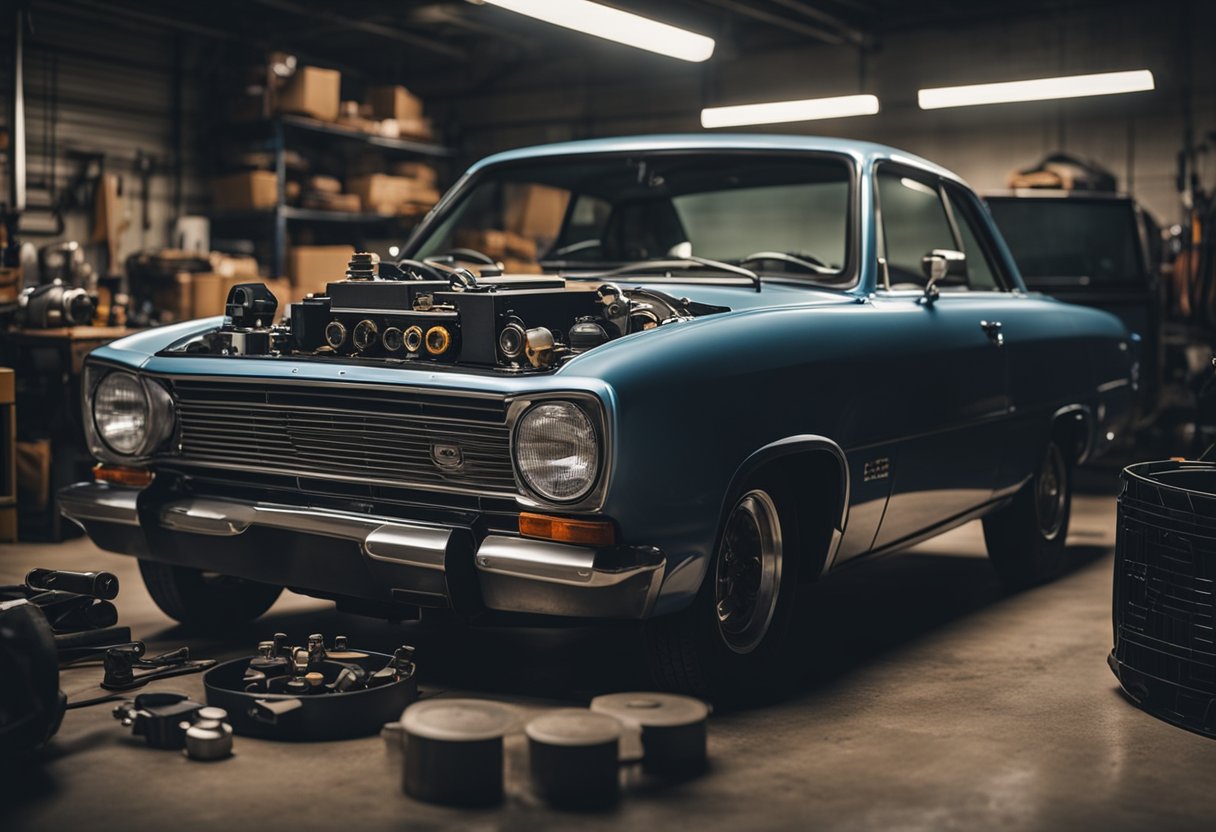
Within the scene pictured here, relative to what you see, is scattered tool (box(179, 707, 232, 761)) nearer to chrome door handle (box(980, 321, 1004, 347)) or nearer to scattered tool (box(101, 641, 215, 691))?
scattered tool (box(101, 641, 215, 691))

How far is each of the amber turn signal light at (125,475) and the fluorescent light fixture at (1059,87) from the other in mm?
8154

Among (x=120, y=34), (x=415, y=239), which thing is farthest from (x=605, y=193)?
(x=120, y=34)

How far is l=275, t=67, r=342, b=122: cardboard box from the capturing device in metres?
12.1

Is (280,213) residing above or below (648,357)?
above

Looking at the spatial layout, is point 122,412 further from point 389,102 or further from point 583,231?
point 389,102

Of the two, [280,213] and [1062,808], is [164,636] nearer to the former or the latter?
[1062,808]

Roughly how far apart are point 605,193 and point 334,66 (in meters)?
11.0

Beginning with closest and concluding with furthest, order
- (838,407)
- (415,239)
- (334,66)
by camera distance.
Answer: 1. (838,407)
2. (415,239)
3. (334,66)

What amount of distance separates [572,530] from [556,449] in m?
0.19

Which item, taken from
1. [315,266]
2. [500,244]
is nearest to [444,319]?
[315,266]

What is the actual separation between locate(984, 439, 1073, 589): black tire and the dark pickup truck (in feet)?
10.9

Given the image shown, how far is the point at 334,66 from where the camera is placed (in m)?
15.0

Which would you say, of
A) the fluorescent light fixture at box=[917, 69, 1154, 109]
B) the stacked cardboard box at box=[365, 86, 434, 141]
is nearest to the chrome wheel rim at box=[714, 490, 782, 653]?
the fluorescent light fixture at box=[917, 69, 1154, 109]

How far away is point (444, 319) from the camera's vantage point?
3426 millimetres
